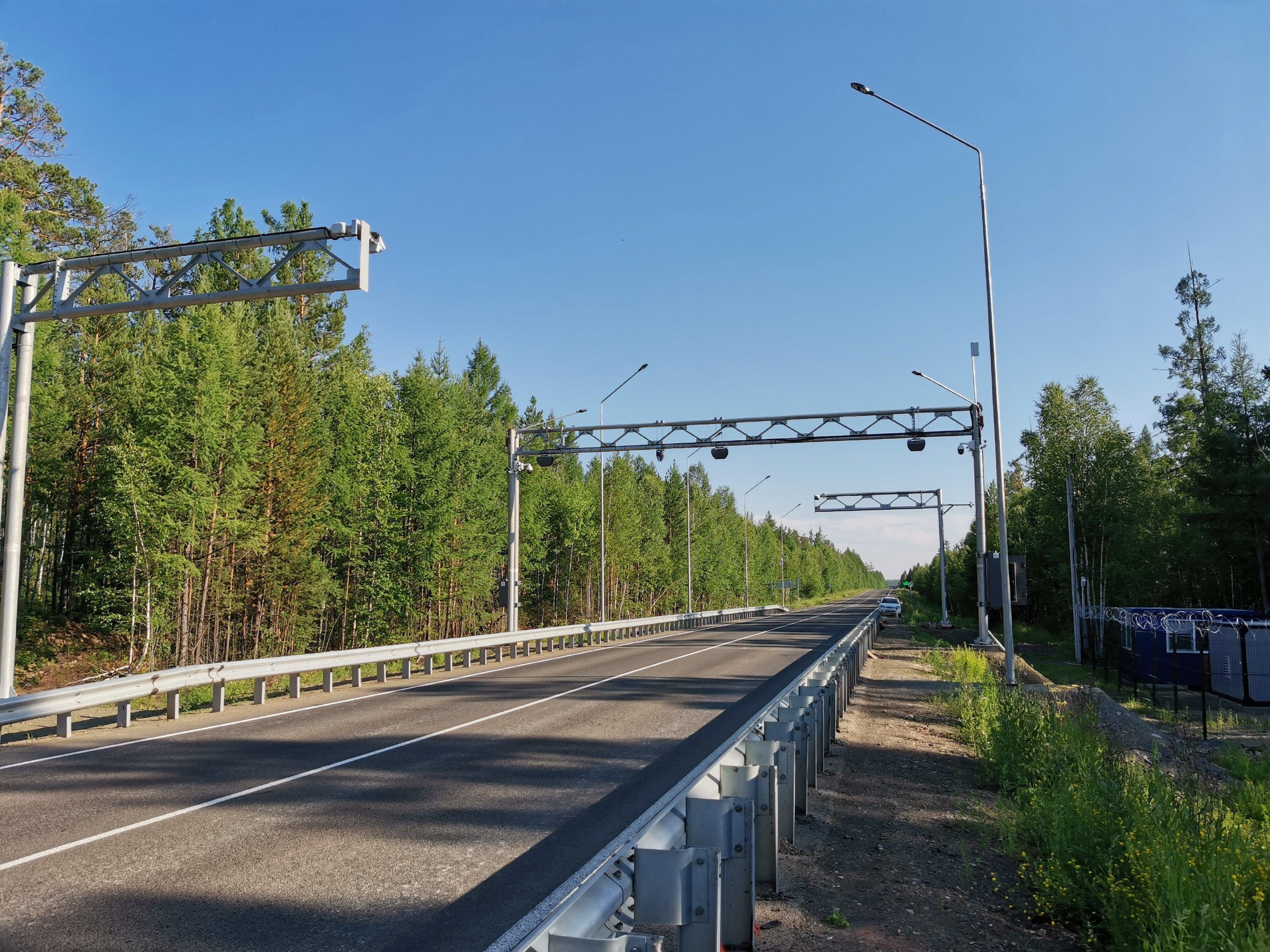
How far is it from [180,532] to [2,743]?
54.3 ft

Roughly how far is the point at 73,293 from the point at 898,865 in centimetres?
1580

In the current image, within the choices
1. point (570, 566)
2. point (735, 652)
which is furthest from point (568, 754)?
point (570, 566)

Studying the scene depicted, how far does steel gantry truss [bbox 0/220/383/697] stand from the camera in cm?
1295

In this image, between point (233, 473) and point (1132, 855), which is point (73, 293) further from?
point (1132, 855)

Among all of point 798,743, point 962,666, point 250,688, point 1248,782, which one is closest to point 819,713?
point 798,743

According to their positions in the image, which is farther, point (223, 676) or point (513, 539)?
point (513, 539)

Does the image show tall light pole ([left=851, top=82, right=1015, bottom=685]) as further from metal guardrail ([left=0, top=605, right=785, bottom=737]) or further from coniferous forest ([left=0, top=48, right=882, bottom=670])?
coniferous forest ([left=0, top=48, right=882, bottom=670])

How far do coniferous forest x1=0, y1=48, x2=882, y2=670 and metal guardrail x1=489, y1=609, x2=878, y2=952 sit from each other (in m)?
25.1

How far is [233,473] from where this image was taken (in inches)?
1086

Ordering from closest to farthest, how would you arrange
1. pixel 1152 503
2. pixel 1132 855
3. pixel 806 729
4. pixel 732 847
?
pixel 732 847
pixel 1132 855
pixel 806 729
pixel 1152 503

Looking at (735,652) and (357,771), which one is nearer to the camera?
(357,771)

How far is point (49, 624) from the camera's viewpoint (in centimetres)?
3159

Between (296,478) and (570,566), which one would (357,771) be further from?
(570,566)

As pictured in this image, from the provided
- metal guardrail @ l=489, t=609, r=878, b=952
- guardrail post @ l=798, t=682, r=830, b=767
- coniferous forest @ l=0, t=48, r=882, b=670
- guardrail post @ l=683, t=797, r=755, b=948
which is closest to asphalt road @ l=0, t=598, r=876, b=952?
metal guardrail @ l=489, t=609, r=878, b=952
